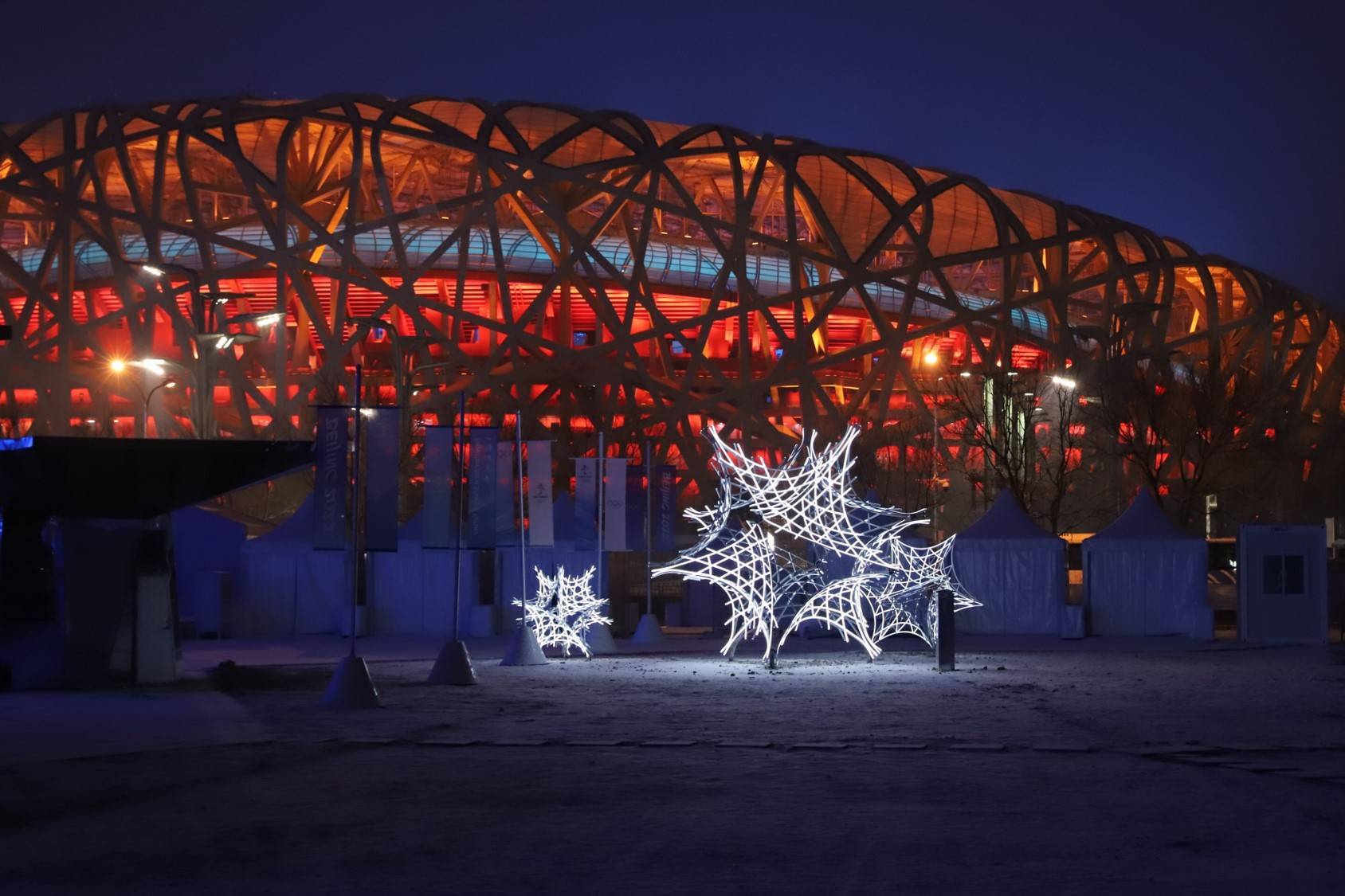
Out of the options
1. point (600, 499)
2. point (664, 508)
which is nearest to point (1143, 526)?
point (664, 508)

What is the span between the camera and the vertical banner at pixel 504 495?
23516mm

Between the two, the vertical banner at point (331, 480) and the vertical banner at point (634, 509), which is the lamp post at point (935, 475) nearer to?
the vertical banner at point (634, 509)

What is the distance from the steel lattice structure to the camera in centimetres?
5159

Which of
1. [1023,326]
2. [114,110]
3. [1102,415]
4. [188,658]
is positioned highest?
[114,110]

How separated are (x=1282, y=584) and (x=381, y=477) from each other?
13.9 meters

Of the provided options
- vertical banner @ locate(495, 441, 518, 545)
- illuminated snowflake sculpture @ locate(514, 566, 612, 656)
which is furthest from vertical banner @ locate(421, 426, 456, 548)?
illuminated snowflake sculpture @ locate(514, 566, 612, 656)

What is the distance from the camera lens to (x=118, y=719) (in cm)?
1332

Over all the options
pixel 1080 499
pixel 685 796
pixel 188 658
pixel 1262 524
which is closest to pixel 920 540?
pixel 1262 524

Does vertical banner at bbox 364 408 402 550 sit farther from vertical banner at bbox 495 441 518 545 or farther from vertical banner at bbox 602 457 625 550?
vertical banner at bbox 602 457 625 550

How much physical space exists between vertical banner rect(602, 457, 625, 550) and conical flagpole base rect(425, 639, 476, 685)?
25.9 feet

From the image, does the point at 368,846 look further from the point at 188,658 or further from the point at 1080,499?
the point at 1080,499

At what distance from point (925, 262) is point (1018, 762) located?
44.6 m

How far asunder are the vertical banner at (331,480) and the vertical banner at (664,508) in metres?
6.12

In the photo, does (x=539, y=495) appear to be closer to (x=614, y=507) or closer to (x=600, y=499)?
(x=600, y=499)
